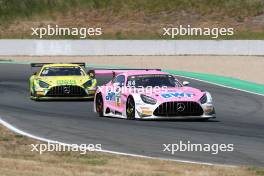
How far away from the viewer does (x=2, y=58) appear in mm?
→ 44469

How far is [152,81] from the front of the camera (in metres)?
17.8

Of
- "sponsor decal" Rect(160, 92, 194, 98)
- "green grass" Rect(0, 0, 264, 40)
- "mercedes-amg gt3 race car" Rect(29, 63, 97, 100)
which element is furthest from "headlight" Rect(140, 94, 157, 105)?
"green grass" Rect(0, 0, 264, 40)

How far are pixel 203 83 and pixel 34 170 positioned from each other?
1950 cm

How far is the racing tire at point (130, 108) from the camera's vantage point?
17.1 meters

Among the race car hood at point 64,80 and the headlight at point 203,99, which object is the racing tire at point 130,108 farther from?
the race car hood at point 64,80

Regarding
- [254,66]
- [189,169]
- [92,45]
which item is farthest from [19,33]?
[189,169]

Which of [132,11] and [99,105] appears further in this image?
[132,11]

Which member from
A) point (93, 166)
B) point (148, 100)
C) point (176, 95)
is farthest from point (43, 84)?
point (93, 166)

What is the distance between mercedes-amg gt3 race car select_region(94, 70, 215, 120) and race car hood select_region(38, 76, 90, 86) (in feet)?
13.2

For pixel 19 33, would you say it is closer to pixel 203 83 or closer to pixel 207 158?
pixel 203 83

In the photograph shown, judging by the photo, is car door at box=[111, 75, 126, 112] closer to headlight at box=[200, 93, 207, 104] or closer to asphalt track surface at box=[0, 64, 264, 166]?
asphalt track surface at box=[0, 64, 264, 166]

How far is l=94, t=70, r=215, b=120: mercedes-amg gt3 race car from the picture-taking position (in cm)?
1678

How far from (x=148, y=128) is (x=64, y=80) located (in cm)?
711

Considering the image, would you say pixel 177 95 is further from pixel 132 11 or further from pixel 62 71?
pixel 132 11
